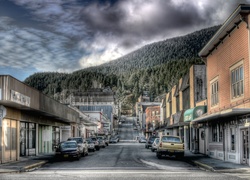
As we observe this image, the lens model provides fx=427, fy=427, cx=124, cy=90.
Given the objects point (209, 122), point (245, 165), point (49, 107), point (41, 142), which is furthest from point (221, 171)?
point (41, 142)

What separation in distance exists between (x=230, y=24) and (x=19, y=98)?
1428 cm

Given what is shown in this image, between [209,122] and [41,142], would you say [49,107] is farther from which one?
[209,122]

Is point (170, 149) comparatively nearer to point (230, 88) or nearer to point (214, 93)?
point (214, 93)

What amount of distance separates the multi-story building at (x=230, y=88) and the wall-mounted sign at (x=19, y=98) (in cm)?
1254

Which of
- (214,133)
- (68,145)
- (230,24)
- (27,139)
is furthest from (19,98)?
(214,133)

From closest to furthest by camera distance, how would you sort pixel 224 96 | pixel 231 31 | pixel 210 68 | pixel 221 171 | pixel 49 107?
1. pixel 221 171
2. pixel 231 31
3. pixel 224 96
4. pixel 210 68
5. pixel 49 107

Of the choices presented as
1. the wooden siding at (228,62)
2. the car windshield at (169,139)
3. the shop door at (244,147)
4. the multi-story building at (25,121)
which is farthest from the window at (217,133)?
the multi-story building at (25,121)

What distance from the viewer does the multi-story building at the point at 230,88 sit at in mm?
24219

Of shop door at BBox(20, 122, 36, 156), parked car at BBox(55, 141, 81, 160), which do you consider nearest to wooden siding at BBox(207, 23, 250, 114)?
parked car at BBox(55, 141, 81, 160)

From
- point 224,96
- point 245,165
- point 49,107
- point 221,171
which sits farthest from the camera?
point 49,107

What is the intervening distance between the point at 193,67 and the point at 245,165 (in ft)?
66.9

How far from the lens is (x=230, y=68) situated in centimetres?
2803

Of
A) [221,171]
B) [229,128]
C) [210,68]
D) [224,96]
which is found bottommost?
[221,171]

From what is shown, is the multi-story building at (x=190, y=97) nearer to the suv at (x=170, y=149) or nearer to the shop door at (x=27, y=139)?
the suv at (x=170, y=149)
